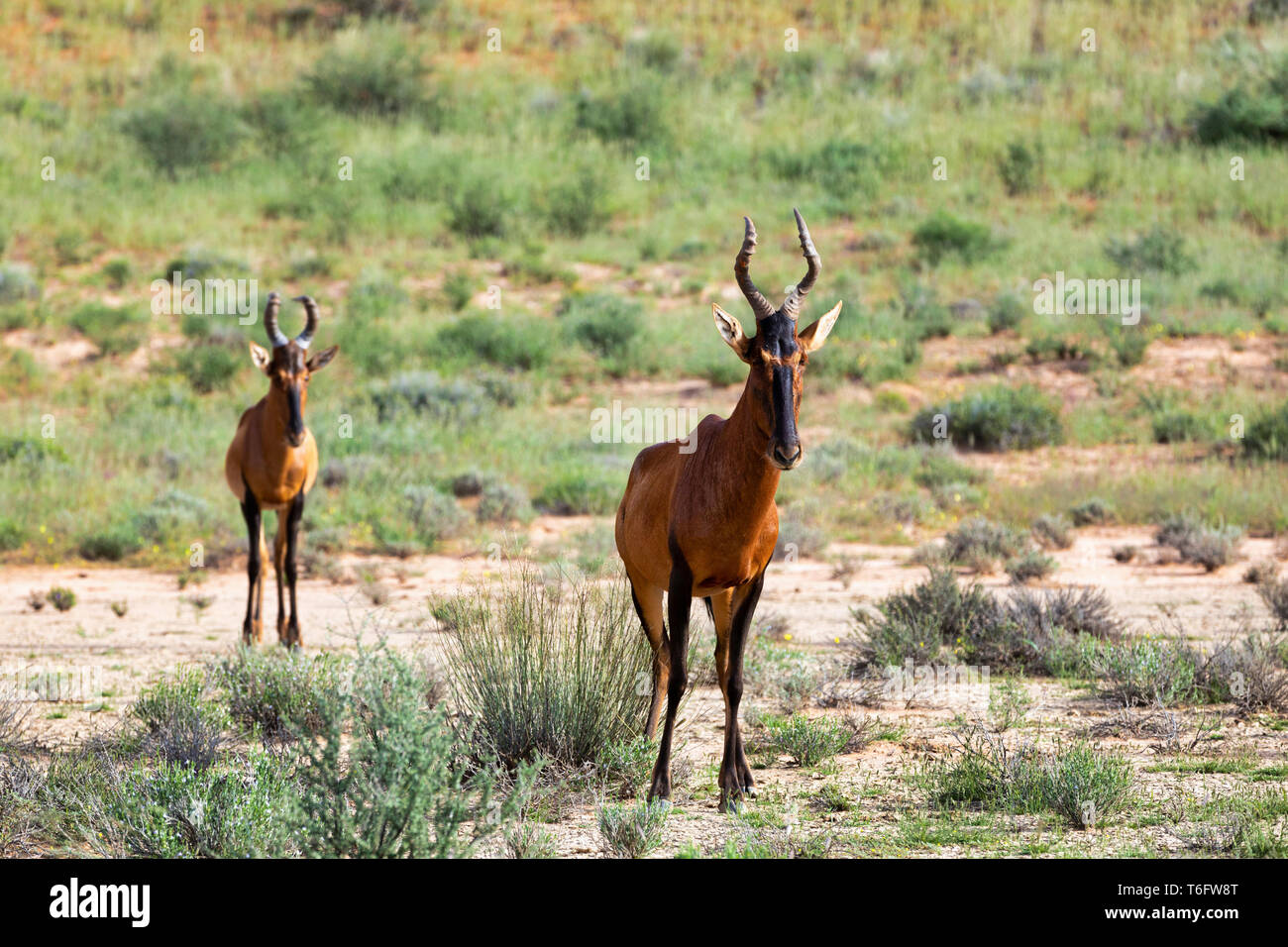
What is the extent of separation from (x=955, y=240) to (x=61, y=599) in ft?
66.3

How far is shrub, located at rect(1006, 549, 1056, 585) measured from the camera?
12938 mm

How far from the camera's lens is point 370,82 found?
36.6m

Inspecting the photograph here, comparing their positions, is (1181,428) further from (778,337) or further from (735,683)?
(778,337)

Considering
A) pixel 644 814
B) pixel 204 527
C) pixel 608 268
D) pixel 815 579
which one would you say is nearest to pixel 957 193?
pixel 608 268

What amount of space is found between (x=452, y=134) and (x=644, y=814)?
30943 millimetres

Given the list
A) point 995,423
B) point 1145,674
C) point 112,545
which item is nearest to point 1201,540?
point 995,423

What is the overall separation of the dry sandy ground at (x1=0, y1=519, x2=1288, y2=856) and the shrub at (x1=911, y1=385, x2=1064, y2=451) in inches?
144

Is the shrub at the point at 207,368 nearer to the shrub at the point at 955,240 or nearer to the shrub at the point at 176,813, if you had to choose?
the shrub at the point at 955,240

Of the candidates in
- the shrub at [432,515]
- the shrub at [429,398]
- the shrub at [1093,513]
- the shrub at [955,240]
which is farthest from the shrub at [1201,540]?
the shrub at [955,240]

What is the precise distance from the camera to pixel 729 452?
618cm

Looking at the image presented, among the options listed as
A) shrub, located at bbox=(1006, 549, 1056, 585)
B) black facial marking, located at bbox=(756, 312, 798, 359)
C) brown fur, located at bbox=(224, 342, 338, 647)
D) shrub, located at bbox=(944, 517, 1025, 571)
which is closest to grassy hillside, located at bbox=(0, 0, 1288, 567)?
shrub, located at bbox=(944, 517, 1025, 571)

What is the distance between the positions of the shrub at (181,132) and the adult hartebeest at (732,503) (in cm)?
2867

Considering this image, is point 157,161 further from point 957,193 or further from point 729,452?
point 729,452

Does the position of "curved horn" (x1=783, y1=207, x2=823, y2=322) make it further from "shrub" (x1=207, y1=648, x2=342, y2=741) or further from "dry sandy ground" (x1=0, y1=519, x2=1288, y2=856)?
"shrub" (x1=207, y1=648, x2=342, y2=741)
